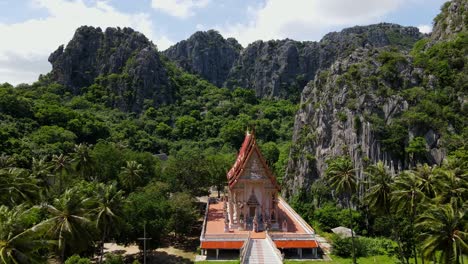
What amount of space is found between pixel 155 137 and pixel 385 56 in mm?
63974

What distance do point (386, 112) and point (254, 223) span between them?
27.5 meters

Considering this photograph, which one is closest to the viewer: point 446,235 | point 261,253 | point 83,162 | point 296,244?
point 446,235

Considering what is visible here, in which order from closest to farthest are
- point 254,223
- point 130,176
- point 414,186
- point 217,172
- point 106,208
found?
point 414,186
point 106,208
point 254,223
point 130,176
point 217,172

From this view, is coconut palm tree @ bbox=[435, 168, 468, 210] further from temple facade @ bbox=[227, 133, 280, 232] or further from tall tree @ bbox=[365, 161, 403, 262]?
temple facade @ bbox=[227, 133, 280, 232]

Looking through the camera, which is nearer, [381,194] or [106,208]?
Result: [106,208]

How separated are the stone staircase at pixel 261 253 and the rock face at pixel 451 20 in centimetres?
5769

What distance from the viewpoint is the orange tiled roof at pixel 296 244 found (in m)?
40.0

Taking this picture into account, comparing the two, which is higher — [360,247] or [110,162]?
[110,162]

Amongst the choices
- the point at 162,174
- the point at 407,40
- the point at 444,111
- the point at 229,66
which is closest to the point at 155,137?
the point at 162,174

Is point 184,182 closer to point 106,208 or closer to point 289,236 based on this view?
point 289,236

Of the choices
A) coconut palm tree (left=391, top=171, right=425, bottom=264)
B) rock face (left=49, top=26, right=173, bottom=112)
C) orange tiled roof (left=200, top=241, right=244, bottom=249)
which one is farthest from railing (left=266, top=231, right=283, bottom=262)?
rock face (left=49, top=26, right=173, bottom=112)

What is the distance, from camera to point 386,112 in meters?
56.0

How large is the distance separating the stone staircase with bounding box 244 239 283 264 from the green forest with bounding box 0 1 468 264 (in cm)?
814

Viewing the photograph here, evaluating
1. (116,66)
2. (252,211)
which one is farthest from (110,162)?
(116,66)
